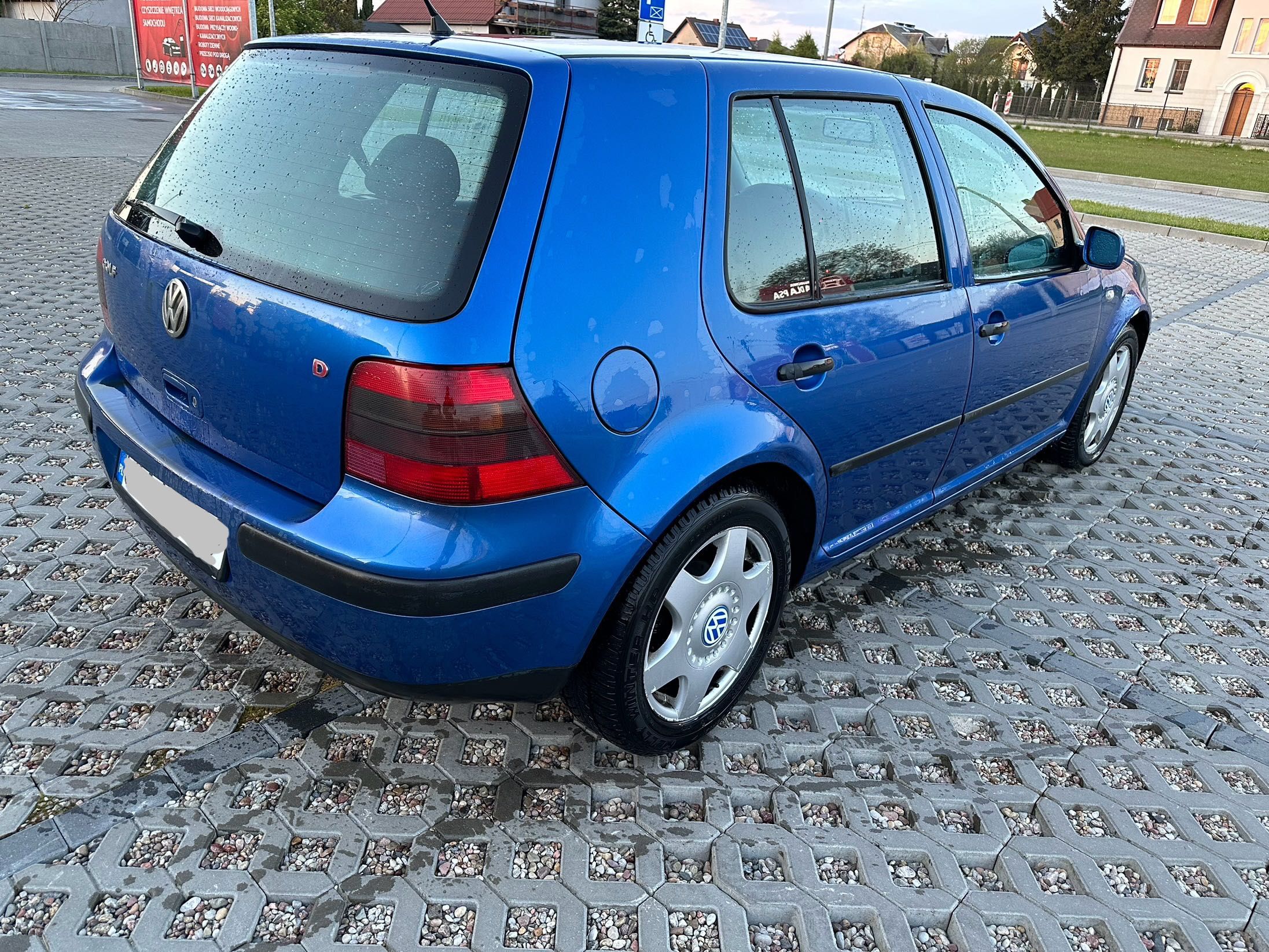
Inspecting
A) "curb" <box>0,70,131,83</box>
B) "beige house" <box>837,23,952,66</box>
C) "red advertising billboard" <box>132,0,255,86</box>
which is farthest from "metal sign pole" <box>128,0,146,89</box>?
"beige house" <box>837,23,952,66</box>

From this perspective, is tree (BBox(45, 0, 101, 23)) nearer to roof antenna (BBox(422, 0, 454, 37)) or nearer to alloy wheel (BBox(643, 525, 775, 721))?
roof antenna (BBox(422, 0, 454, 37))

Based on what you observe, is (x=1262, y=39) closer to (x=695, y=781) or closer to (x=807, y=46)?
(x=807, y=46)

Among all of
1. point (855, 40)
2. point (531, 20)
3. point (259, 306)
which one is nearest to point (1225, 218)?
point (259, 306)

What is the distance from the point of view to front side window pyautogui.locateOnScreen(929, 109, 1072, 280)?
3.12 meters

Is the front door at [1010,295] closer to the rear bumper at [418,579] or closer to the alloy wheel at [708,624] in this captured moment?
the alloy wheel at [708,624]

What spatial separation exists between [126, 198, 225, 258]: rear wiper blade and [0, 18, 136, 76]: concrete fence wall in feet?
138

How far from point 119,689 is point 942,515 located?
331 centimetres

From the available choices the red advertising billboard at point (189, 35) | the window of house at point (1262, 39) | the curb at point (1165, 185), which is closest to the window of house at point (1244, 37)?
the window of house at point (1262, 39)

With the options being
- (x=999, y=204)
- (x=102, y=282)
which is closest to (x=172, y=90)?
(x=102, y=282)

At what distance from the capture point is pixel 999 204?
334 centimetres

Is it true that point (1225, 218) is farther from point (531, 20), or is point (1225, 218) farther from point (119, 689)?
point (531, 20)

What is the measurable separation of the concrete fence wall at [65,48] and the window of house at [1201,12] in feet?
186

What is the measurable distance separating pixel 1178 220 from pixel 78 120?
2025 cm

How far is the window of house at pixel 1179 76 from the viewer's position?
5356cm
